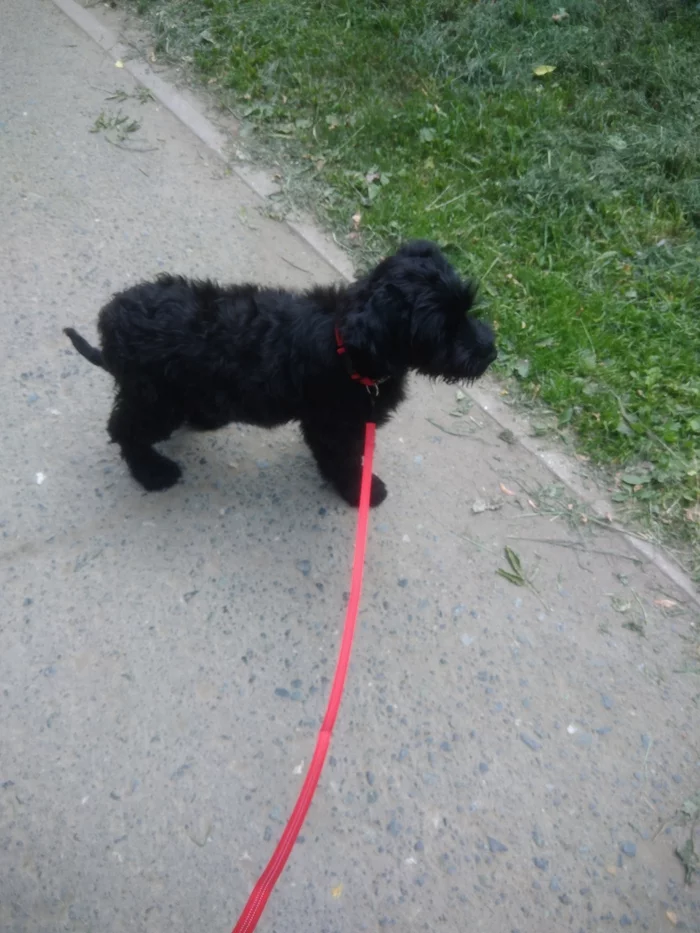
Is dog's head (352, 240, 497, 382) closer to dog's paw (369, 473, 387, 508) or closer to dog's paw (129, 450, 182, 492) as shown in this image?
dog's paw (369, 473, 387, 508)

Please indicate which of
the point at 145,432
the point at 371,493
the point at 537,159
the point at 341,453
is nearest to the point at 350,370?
the point at 341,453

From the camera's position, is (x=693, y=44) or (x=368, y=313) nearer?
(x=368, y=313)

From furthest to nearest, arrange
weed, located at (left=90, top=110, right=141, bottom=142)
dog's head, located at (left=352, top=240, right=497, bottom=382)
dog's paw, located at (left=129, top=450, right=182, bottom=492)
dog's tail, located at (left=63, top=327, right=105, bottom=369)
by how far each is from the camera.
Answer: weed, located at (left=90, top=110, right=141, bottom=142), dog's paw, located at (left=129, top=450, right=182, bottom=492), dog's tail, located at (left=63, top=327, right=105, bottom=369), dog's head, located at (left=352, top=240, right=497, bottom=382)

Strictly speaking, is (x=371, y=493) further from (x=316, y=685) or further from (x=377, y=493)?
(x=316, y=685)

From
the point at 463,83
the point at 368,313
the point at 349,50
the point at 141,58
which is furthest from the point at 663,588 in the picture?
the point at 141,58

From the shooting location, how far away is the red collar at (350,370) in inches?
97.8

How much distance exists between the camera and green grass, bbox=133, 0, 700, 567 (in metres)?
3.65

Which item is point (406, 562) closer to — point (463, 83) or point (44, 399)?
point (44, 399)

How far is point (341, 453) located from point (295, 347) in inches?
22.7

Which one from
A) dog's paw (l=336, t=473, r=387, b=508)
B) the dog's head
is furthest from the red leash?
dog's paw (l=336, t=473, r=387, b=508)

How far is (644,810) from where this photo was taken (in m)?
2.57

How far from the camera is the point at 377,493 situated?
3227mm

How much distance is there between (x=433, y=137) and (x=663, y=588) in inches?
133

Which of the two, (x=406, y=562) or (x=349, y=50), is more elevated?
(x=349, y=50)
